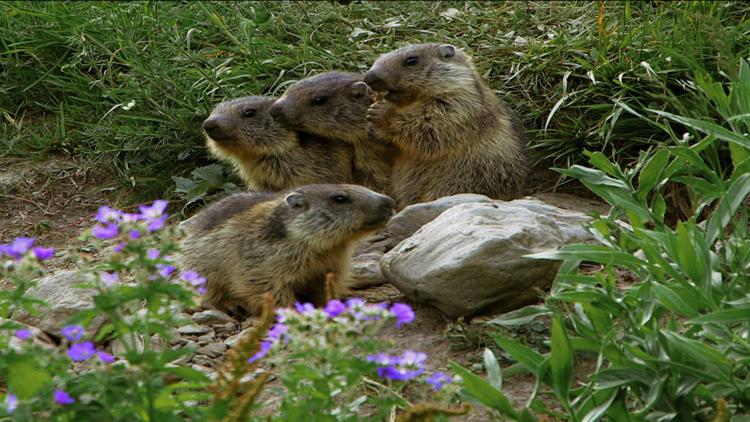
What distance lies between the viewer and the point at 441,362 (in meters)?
4.32

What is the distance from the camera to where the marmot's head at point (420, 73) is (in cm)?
660

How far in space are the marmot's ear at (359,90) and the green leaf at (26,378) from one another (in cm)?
407

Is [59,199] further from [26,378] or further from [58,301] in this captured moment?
[26,378]

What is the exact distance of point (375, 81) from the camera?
6523 millimetres

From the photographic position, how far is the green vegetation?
645cm

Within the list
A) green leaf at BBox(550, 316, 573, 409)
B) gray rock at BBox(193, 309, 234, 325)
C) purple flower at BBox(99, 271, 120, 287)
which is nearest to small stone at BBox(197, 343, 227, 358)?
gray rock at BBox(193, 309, 234, 325)

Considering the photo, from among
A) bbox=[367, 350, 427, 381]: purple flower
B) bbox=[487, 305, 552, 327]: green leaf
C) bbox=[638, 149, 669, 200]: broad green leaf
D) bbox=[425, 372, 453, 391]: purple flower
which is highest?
bbox=[638, 149, 669, 200]: broad green leaf

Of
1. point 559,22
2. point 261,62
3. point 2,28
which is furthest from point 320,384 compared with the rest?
point 2,28

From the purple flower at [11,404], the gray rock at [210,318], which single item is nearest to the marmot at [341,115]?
the gray rock at [210,318]

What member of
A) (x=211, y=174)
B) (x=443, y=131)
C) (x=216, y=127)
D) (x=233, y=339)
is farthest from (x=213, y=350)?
(x=211, y=174)

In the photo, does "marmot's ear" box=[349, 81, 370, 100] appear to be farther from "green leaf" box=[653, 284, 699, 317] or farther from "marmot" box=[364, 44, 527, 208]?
"green leaf" box=[653, 284, 699, 317]

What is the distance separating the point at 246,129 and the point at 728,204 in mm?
3502

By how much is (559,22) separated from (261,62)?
2.11 meters

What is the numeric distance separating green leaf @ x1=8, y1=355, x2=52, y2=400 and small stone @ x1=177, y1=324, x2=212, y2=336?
2.05 m
